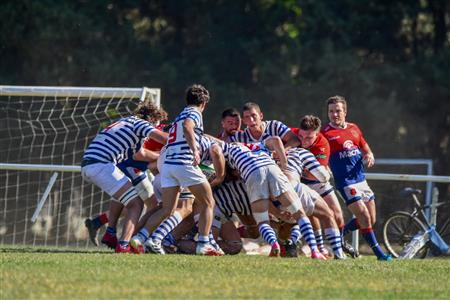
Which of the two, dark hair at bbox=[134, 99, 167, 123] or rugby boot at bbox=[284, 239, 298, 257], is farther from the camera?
dark hair at bbox=[134, 99, 167, 123]

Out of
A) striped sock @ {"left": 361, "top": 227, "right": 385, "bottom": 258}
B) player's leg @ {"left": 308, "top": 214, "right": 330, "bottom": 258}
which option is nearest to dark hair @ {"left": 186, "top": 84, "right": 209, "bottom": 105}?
player's leg @ {"left": 308, "top": 214, "right": 330, "bottom": 258}

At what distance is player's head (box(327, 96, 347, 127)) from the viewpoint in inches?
506

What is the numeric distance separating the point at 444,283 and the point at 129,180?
4191 millimetres

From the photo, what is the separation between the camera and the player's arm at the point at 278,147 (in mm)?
12141

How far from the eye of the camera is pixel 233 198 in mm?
12656

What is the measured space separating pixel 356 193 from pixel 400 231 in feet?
8.47

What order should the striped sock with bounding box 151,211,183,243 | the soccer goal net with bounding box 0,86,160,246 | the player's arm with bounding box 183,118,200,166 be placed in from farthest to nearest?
the soccer goal net with bounding box 0,86,160,246, the striped sock with bounding box 151,211,183,243, the player's arm with bounding box 183,118,200,166

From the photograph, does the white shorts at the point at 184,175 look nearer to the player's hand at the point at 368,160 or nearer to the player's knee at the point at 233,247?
the player's knee at the point at 233,247

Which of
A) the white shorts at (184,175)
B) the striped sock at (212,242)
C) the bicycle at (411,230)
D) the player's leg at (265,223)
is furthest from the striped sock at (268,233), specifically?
the bicycle at (411,230)

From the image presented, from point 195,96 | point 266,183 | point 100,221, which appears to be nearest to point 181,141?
point 195,96

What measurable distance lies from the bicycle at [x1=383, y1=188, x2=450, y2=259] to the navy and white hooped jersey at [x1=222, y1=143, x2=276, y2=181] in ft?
11.5

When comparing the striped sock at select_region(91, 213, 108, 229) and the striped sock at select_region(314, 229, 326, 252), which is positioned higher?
the striped sock at select_region(314, 229, 326, 252)

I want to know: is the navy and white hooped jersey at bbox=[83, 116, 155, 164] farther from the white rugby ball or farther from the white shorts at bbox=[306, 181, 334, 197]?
the white shorts at bbox=[306, 181, 334, 197]

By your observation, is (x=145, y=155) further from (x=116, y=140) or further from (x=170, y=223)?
(x=170, y=223)
